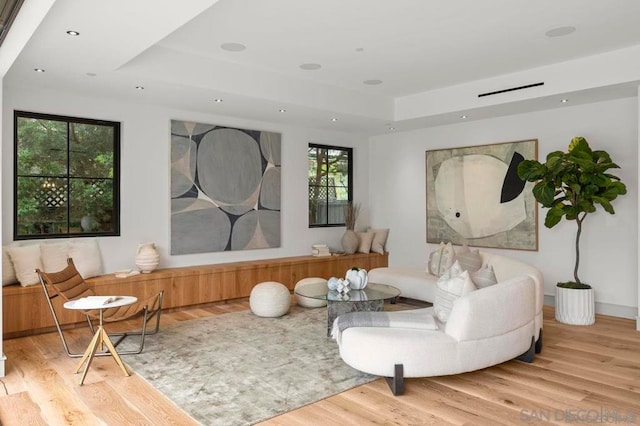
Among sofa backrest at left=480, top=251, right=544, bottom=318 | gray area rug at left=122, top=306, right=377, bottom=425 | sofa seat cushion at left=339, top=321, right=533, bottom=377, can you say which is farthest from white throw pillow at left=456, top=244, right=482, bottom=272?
sofa seat cushion at left=339, top=321, right=533, bottom=377

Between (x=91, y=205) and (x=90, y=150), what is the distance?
0.66 meters

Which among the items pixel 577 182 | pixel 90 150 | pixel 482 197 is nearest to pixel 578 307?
pixel 577 182

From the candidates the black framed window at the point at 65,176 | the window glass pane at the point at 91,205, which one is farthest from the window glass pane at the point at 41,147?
the window glass pane at the point at 91,205

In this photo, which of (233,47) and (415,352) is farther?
(233,47)

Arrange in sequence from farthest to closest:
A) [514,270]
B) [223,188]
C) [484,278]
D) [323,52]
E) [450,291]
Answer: [223,188] < [323,52] < [514,270] < [484,278] < [450,291]

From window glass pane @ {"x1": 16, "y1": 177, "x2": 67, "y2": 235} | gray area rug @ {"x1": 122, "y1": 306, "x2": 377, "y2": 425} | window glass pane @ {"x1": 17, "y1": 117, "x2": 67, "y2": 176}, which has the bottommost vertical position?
gray area rug @ {"x1": 122, "y1": 306, "x2": 377, "y2": 425}

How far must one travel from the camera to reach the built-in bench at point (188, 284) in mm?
4883

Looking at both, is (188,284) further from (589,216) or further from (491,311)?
(589,216)

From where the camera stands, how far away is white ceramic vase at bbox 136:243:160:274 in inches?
231

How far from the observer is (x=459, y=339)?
11.4ft

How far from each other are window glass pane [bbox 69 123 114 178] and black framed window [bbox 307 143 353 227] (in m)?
3.16

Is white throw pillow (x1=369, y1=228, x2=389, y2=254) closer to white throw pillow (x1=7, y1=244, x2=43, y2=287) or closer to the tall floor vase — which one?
the tall floor vase

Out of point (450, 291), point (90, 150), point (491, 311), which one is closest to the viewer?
point (491, 311)

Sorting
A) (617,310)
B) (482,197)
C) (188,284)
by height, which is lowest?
(617,310)
